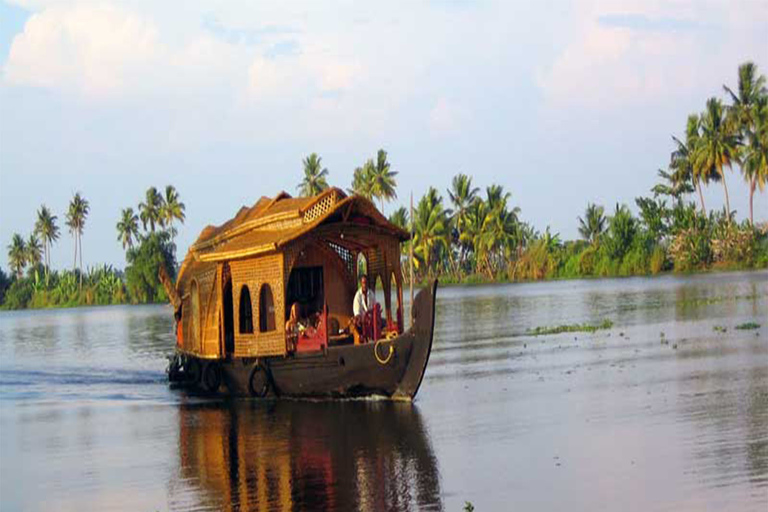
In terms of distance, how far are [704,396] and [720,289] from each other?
2431cm

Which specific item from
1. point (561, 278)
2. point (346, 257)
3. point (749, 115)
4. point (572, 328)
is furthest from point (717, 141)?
point (346, 257)

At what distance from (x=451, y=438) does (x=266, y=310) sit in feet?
16.8

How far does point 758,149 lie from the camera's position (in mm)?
52250

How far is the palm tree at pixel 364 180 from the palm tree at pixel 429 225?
3.52 meters

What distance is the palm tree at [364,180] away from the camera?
7006 cm

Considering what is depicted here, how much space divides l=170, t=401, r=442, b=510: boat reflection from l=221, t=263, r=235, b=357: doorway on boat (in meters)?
1.36

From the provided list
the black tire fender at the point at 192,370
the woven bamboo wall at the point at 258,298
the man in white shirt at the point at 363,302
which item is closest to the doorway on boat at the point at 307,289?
the woven bamboo wall at the point at 258,298

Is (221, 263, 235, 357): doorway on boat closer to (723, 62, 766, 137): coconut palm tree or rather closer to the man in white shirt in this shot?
the man in white shirt

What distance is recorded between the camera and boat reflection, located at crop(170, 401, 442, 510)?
9375mm

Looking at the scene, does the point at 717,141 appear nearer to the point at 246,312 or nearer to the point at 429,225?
the point at 429,225

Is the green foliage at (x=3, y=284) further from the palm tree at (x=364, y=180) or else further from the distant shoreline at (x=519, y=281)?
the palm tree at (x=364, y=180)

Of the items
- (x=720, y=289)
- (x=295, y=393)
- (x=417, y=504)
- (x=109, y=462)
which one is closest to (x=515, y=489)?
(x=417, y=504)

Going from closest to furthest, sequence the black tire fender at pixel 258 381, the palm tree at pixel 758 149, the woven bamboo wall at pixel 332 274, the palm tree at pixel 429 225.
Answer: the black tire fender at pixel 258 381, the woven bamboo wall at pixel 332 274, the palm tree at pixel 758 149, the palm tree at pixel 429 225

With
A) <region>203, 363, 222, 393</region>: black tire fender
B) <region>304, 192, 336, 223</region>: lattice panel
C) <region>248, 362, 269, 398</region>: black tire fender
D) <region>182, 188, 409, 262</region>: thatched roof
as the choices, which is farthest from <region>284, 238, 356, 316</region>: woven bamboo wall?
<region>203, 363, 222, 393</region>: black tire fender
